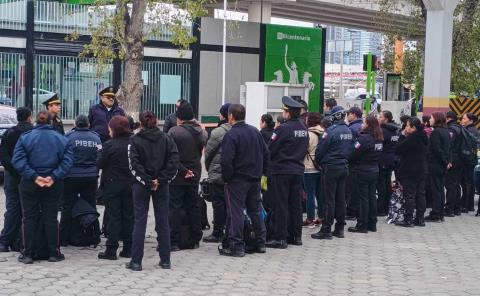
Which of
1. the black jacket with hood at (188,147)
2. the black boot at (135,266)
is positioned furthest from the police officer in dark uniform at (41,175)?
the black jacket with hood at (188,147)

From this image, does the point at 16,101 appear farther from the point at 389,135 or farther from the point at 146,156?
the point at 146,156

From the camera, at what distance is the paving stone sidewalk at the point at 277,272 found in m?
8.72

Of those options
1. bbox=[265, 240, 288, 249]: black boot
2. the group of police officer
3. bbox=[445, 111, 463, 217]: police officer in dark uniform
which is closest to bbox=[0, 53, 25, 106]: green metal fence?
the group of police officer

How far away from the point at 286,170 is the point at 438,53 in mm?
10820

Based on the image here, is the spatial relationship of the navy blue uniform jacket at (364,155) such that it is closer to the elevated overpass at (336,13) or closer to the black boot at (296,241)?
the black boot at (296,241)

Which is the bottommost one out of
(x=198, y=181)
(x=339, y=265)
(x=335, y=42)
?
(x=339, y=265)

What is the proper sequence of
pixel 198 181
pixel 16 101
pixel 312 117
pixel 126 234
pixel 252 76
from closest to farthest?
pixel 126 234
pixel 198 181
pixel 312 117
pixel 16 101
pixel 252 76

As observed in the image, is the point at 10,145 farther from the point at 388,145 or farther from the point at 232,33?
the point at 232,33

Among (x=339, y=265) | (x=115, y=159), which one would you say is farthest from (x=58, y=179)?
(x=339, y=265)

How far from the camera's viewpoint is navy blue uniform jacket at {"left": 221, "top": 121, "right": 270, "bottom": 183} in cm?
1025

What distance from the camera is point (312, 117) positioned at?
42.3 ft

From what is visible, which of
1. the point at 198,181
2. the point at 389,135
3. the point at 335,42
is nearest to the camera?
the point at 198,181

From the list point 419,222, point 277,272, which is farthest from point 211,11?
point 277,272

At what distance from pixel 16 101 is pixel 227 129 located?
46.2 ft
